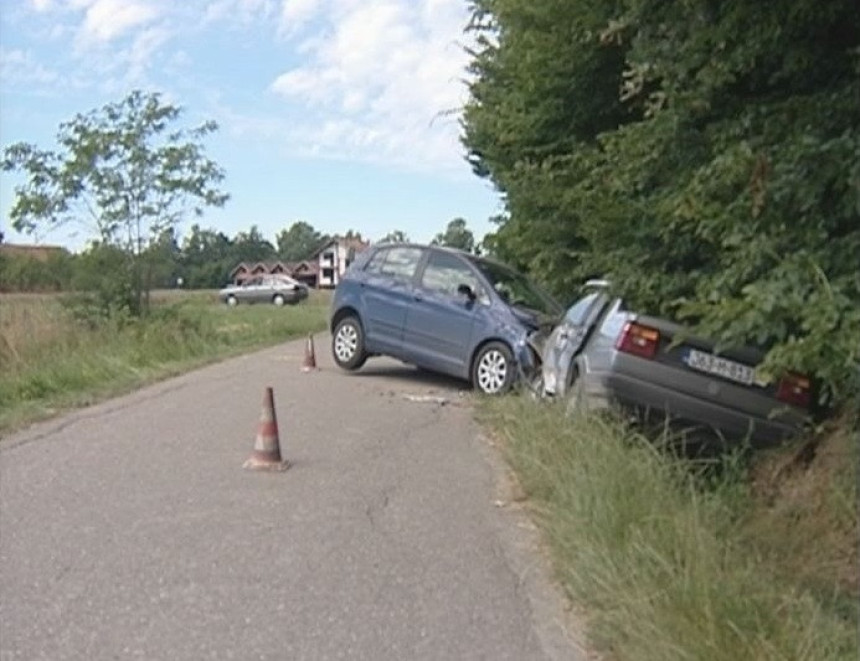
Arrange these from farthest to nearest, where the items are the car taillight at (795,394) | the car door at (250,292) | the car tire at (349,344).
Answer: the car door at (250,292) → the car tire at (349,344) → the car taillight at (795,394)

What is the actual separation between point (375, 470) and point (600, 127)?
5.33 m

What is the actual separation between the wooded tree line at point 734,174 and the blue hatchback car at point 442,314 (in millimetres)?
2527

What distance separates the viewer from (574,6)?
7.99 m

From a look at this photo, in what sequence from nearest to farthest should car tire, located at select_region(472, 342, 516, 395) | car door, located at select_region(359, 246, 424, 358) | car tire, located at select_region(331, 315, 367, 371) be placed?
car tire, located at select_region(472, 342, 516, 395), car door, located at select_region(359, 246, 424, 358), car tire, located at select_region(331, 315, 367, 371)

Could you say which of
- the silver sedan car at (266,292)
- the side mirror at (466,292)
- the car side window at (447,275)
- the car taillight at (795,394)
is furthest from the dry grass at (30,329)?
the silver sedan car at (266,292)

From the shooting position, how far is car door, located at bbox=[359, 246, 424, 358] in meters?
12.5

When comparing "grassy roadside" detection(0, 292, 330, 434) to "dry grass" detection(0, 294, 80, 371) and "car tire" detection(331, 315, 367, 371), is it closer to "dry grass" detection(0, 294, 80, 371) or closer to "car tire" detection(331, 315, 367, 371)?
"dry grass" detection(0, 294, 80, 371)

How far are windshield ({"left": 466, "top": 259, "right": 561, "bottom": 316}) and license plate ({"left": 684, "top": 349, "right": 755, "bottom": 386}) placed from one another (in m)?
5.07

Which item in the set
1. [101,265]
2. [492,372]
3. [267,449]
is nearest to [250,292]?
[101,265]

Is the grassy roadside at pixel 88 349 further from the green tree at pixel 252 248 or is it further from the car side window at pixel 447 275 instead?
the green tree at pixel 252 248

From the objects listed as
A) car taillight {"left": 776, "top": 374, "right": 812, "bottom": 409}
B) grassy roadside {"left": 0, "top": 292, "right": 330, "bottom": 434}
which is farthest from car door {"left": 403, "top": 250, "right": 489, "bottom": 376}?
car taillight {"left": 776, "top": 374, "right": 812, "bottom": 409}

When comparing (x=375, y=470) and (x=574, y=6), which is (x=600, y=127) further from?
(x=375, y=470)

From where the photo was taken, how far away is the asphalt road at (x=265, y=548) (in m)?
3.91

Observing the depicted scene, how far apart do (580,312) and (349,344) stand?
4.95 meters
